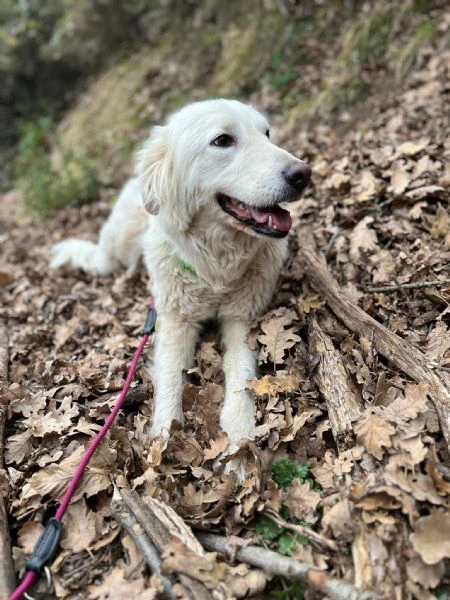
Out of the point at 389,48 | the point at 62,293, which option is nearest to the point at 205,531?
the point at 62,293

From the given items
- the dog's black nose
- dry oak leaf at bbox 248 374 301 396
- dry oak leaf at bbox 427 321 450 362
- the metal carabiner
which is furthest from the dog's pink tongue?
the metal carabiner

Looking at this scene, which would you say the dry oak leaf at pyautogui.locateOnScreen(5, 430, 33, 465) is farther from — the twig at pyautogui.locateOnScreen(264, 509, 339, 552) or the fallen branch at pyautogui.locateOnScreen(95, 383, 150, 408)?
the twig at pyautogui.locateOnScreen(264, 509, 339, 552)

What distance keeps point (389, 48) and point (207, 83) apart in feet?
11.7

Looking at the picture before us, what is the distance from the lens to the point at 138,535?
79.8 inches

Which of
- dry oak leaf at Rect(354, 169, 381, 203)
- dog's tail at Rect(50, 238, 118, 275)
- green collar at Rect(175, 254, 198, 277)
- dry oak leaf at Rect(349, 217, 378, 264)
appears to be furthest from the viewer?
dog's tail at Rect(50, 238, 118, 275)

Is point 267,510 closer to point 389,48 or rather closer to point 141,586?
point 141,586

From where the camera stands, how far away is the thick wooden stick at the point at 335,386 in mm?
2322

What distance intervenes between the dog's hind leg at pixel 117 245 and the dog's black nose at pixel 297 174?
6.43 feet

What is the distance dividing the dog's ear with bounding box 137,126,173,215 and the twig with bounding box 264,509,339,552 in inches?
76.3

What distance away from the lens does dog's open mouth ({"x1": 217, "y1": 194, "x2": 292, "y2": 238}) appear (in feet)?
9.16

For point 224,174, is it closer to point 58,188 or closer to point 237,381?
point 237,381

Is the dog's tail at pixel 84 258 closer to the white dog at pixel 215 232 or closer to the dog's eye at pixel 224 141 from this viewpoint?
the white dog at pixel 215 232

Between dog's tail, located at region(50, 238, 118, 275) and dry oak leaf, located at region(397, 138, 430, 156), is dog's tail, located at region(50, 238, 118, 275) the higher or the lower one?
the lower one

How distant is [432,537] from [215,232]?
6.57 ft
